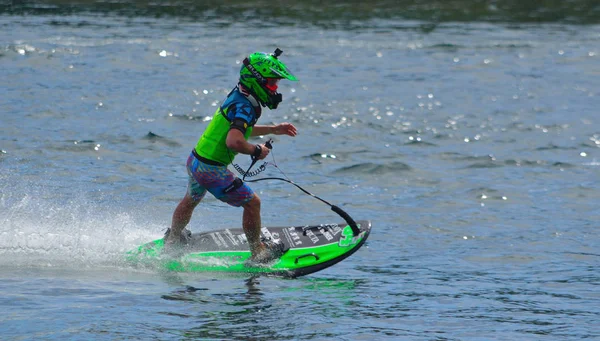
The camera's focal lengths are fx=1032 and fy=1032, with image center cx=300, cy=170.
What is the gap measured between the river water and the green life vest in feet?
4.58

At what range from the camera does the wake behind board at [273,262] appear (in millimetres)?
11922

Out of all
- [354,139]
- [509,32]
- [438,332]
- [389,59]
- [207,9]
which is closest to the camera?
[438,332]

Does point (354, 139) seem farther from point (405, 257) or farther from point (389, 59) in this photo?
point (389, 59)

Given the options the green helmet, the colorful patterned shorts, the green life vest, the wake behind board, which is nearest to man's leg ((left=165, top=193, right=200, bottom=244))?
the wake behind board

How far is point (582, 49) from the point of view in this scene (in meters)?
36.5

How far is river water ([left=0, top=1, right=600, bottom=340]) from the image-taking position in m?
10.3

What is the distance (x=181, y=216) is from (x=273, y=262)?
3.93 ft

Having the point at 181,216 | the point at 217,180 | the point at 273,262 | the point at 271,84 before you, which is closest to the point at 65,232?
the point at 181,216

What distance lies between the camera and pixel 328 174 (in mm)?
18953

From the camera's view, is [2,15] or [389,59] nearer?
[389,59]

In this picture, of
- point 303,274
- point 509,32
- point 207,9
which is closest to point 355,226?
point 303,274

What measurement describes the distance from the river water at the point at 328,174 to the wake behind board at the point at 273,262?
0.22 m

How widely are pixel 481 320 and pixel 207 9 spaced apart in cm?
3757

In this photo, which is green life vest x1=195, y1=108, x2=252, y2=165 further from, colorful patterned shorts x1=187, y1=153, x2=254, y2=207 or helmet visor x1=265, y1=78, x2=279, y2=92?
helmet visor x1=265, y1=78, x2=279, y2=92
